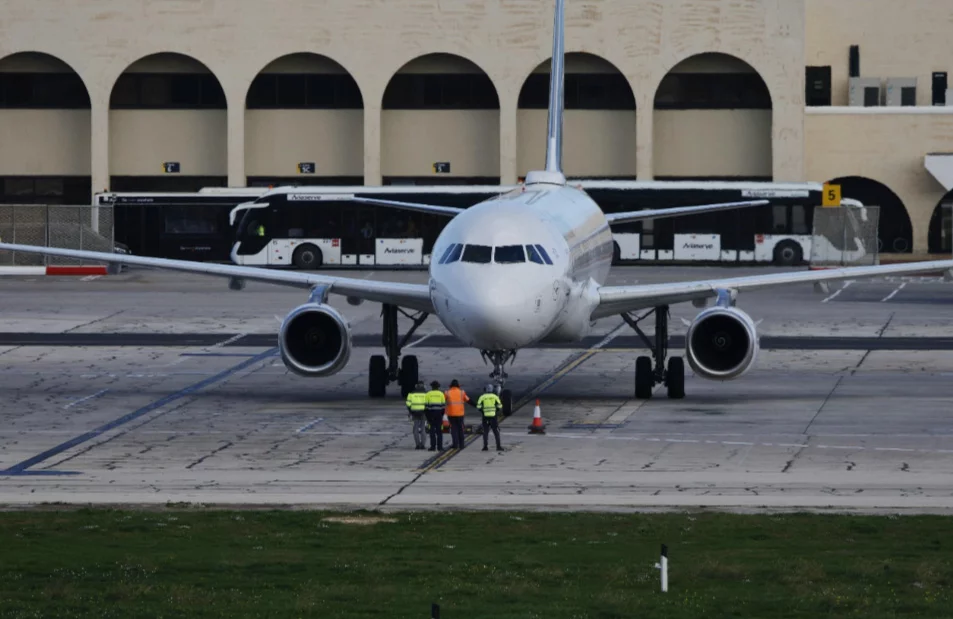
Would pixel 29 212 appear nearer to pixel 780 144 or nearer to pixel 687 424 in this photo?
pixel 780 144

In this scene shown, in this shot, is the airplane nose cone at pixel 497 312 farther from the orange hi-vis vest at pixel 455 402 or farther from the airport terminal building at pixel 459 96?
the airport terminal building at pixel 459 96

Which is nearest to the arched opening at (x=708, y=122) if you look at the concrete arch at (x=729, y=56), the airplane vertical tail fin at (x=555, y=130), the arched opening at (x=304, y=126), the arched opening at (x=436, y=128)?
the concrete arch at (x=729, y=56)

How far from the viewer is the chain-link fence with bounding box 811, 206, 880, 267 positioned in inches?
3307

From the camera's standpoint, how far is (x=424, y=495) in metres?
29.3

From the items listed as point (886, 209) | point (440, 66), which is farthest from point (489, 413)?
point (886, 209)

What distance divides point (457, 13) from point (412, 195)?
1117 centimetres

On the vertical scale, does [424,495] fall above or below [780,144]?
below

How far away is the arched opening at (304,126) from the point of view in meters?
95.4

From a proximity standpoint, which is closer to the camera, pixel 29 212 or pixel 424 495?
pixel 424 495

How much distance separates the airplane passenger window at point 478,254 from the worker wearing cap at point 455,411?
311 centimetres

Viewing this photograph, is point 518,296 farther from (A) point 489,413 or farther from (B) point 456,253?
(A) point 489,413

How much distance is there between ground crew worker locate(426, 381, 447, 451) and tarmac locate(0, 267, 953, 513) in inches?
13.3

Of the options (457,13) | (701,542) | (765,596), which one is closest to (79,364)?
(701,542)

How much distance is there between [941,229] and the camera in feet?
319
